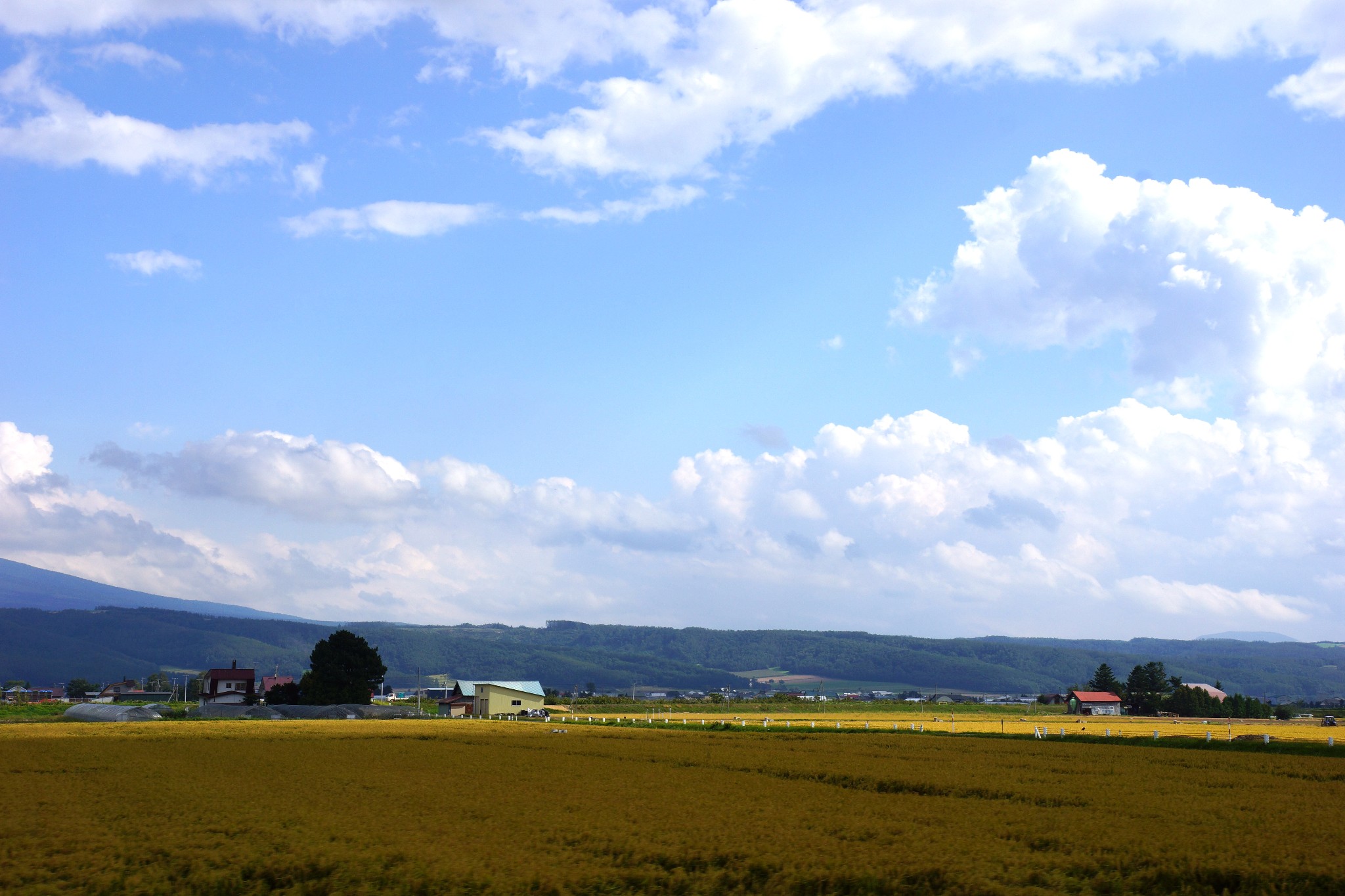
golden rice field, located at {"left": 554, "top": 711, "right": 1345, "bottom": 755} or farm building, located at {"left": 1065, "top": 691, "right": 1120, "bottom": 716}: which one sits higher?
golden rice field, located at {"left": 554, "top": 711, "right": 1345, "bottom": 755}

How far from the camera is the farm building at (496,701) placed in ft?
348

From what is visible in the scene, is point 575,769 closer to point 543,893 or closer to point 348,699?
point 543,893

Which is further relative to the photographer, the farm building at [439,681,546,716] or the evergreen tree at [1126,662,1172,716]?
the evergreen tree at [1126,662,1172,716]

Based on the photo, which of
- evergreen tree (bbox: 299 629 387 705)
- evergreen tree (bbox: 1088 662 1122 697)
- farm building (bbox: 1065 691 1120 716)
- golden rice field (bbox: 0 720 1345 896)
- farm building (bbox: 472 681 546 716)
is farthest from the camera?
evergreen tree (bbox: 1088 662 1122 697)

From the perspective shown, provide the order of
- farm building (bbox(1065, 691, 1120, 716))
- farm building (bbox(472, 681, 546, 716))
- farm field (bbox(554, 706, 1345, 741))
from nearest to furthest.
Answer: farm field (bbox(554, 706, 1345, 741)) < farm building (bbox(472, 681, 546, 716)) < farm building (bbox(1065, 691, 1120, 716))

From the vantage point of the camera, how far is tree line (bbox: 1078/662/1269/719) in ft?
398

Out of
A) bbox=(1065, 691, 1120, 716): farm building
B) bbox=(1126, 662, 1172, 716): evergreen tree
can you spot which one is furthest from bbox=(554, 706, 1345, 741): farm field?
bbox=(1126, 662, 1172, 716): evergreen tree

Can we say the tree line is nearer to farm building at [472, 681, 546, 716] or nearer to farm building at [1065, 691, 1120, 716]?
farm building at [1065, 691, 1120, 716]

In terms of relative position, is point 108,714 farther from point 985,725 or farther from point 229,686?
point 985,725

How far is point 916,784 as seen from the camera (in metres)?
27.2

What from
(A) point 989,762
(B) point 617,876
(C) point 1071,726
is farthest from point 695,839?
(C) point 1071,726

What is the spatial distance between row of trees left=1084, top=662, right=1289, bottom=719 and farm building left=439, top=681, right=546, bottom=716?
262 feet

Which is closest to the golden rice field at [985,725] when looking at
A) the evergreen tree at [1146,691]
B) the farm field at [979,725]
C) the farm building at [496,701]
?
the farm field at [979,725]

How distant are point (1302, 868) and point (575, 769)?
20906 millimetres
